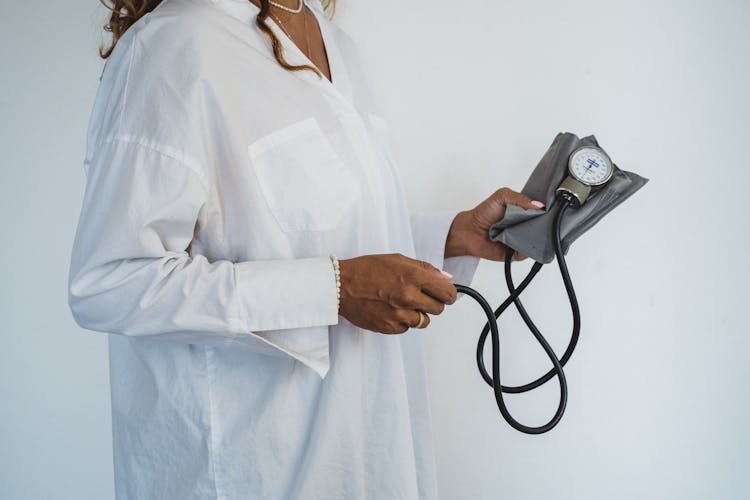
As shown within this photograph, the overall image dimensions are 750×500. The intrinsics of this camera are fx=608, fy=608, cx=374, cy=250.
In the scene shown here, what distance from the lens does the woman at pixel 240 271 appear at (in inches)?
26.6

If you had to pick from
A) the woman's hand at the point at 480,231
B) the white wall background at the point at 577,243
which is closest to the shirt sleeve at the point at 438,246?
the woman's hand at the point at 480,231

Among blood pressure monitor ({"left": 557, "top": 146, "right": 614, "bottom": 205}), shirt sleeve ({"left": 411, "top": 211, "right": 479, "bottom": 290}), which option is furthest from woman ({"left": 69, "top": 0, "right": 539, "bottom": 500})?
blood pressure monitor ({"left": 557, "top": 146, "right": 614, "bottom": 205})

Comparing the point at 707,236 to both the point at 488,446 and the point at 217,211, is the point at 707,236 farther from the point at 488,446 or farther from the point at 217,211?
the point at 217,211

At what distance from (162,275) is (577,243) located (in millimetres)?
779

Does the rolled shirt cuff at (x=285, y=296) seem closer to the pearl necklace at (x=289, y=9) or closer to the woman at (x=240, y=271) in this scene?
the woman at (x=240, y=271)

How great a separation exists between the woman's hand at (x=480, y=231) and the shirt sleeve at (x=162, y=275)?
365mm

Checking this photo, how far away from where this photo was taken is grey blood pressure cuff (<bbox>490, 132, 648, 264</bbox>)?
859 mm

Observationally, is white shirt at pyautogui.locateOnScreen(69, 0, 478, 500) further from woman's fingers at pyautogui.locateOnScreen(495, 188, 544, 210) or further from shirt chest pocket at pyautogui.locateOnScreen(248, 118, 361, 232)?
woman's fingers at pyautogui.locateOnScreen(495, 188, 544, 210)

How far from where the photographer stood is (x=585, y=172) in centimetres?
86

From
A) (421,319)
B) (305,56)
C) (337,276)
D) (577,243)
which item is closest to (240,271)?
(337,276)

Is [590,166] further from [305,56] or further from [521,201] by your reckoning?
[305,56]

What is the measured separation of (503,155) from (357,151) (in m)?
0.40

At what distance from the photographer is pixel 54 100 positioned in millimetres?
1235

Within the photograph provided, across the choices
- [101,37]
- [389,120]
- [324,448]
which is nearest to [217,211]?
[324,448]
